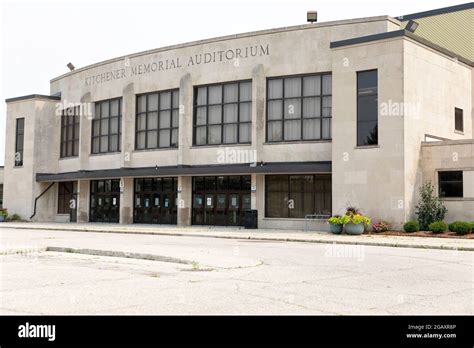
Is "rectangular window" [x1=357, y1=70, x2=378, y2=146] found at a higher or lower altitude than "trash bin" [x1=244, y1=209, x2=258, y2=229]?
higher

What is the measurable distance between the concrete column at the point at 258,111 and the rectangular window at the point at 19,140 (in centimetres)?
2047

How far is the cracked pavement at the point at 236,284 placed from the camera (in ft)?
28.5

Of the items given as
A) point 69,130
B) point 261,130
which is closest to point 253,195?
point 261,130

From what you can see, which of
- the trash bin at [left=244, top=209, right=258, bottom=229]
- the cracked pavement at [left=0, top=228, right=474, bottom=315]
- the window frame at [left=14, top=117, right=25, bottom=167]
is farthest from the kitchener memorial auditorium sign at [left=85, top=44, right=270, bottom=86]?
the cracked pavement at [left=0, top=228, right=474, bottom=315]

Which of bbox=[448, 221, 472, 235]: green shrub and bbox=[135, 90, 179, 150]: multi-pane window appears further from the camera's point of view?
bbox=[135, 90, 179, 150]: multi-pane window

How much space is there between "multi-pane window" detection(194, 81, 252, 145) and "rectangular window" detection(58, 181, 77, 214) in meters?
12.2

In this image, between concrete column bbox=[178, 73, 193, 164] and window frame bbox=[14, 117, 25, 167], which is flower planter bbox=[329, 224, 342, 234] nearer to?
concrete column bbox=[178, 73, 193, 164]

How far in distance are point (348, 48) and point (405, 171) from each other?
6.77 m

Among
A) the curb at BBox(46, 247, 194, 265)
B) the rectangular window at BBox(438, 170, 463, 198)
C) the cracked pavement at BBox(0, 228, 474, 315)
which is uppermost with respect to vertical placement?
the rectangular window at BBox(438, 170, 463, 198)

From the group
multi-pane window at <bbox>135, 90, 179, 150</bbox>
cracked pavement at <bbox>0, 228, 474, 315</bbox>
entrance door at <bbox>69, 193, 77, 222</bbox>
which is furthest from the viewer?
entrance door at <bbox>69, 193, 77, 222</bbox>

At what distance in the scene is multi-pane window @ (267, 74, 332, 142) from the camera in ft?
106

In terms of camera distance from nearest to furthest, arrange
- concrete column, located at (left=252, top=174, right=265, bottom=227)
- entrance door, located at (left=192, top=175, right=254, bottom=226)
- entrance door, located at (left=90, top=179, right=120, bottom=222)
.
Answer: concrete column, located at (left=252, top=174, right=265, bottom=227)
entrance door, located at (left=192, top=175, right=254, bottom=226)
entrance door, located at (left=90, top=179, right=120, bottom=222)
